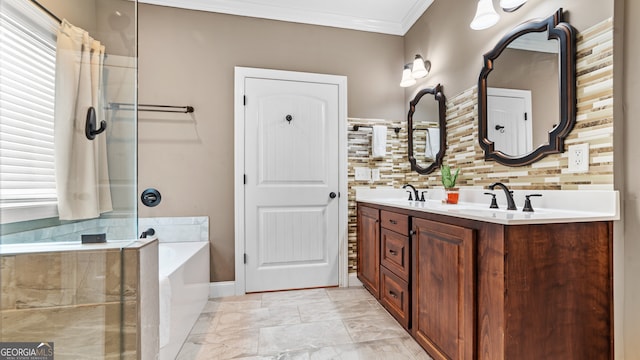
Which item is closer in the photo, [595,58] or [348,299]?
[595,58]

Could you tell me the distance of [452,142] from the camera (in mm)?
2170

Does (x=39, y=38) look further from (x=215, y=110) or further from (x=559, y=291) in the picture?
(x=559, y=291)

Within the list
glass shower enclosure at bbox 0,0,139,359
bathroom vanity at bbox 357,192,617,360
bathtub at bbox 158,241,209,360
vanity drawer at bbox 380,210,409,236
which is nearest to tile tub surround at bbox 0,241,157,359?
glass shower enclosure at bbox 0,0,139,359

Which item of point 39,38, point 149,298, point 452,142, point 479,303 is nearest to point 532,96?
point 452,142

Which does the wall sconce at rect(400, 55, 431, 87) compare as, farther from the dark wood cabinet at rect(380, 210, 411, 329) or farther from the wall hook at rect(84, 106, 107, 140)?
the wall hook at rect(84, 106, 107, 140)

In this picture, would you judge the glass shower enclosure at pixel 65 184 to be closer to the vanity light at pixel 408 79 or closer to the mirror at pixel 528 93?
the mirror at pixel 528 93

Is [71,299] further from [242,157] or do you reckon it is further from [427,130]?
[427,130]

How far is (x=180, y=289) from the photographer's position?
169 centimetres

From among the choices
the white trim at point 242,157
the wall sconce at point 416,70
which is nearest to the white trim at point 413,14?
the wall sconce at point 416,70

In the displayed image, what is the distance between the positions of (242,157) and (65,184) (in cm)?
168

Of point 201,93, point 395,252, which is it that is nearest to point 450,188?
point 395,252

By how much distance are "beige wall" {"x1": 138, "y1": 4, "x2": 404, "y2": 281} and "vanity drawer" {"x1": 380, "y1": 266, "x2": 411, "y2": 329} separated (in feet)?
4.41

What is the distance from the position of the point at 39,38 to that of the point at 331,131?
2.09 meters

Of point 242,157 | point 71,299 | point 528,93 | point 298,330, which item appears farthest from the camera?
point 242,157
